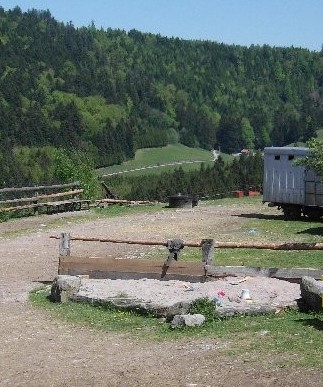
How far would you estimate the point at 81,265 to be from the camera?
49.1 feet

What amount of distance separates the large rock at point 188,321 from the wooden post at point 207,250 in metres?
2.77

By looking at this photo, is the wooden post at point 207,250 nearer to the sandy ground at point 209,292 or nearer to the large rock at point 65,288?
the sandy ground at point 209,292

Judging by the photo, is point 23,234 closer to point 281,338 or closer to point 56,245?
point 56,245

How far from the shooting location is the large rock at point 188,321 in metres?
11.0

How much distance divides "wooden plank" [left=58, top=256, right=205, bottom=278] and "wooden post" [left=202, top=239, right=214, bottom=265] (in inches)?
4.6

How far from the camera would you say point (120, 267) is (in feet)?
47.9

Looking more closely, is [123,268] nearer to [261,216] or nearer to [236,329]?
[236,329]

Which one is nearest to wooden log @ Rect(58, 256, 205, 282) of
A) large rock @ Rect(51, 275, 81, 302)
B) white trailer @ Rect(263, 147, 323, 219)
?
large rock @ Rect(51, 275, 81, 302)

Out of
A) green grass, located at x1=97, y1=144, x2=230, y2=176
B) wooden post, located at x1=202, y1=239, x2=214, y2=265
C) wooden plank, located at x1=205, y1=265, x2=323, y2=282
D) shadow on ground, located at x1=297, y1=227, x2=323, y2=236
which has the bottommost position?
green grass, located at x1=97, y1=144, x2=230, y2=176

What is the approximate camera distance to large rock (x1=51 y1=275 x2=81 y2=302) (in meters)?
13.4

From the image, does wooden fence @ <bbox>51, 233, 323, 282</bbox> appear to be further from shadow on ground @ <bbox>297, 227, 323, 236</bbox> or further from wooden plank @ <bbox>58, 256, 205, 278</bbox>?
shadow on ground @ <bbox>297, 227, 323, 236</bbox>

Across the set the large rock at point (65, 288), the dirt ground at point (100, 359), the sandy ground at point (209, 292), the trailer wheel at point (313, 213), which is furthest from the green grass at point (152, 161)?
the dirt ground at point (100, 359)

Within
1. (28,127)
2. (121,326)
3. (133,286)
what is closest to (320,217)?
(133,286)

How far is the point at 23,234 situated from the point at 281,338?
16.2 m
